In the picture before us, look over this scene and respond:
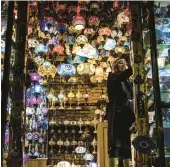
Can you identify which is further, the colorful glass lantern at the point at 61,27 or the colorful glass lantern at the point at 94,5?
the colorful glass lantern at the point at 61,27

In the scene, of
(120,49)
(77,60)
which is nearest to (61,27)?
(77,60)

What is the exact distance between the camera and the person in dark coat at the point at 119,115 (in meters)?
4.16

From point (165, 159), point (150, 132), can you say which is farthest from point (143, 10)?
point (165, 159)

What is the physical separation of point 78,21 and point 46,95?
182 centimetres

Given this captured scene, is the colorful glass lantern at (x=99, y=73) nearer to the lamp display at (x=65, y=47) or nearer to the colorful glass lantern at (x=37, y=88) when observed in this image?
the lamp display at (x=65, y=47)

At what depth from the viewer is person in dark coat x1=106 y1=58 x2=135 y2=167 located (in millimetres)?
4164

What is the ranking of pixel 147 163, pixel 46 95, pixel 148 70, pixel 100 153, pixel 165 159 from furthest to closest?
pixel 46 95, pixel 100 153, pixel 148 70, pixel 165 159, pixel 147 163

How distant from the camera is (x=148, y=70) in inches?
184

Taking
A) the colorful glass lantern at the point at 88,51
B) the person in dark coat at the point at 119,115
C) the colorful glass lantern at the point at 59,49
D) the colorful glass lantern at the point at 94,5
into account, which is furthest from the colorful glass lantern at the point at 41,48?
the person in dark coat at the point at 119,115

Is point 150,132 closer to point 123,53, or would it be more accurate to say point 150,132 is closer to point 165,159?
point 165,159

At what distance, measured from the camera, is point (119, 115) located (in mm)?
4246

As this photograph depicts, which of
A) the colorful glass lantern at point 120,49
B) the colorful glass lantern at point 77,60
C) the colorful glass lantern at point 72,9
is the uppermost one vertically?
the colorful glass lantern at point 72,9

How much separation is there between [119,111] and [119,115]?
50 mm

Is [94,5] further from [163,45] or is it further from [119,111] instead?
[119,111]
